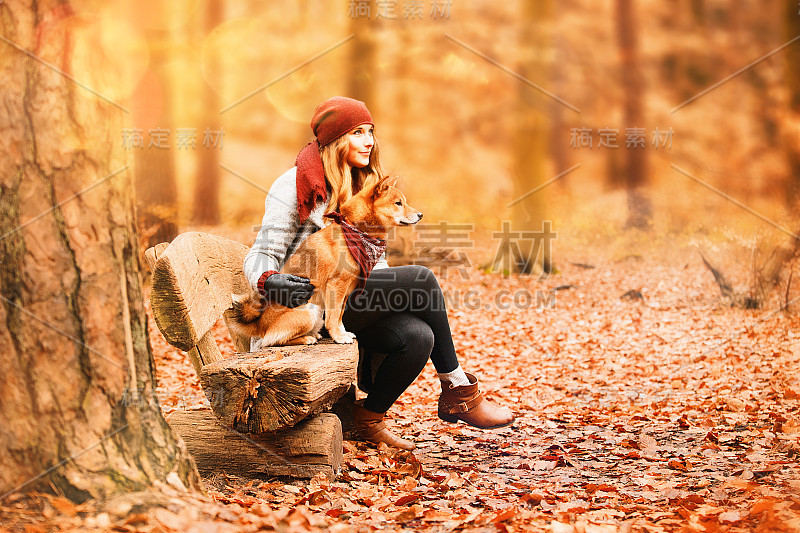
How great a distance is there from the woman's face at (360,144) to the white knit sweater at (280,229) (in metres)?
0.35

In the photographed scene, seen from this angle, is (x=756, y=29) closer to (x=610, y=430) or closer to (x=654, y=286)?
(x=654, y=286)

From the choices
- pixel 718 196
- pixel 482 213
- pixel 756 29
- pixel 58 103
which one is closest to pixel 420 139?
pixel 482 213

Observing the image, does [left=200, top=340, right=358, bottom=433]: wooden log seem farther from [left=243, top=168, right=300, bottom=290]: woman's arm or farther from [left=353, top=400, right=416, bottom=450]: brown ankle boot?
[left=353, top=400, right=416, bottom=450]: brown ankle boot

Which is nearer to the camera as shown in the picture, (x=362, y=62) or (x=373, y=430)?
(x=373, y=430)

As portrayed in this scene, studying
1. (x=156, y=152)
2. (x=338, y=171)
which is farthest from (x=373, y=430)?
(x=156, y=152)

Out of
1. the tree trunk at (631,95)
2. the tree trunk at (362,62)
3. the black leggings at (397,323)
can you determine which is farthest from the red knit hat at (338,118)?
the tree trunk at (631,95)

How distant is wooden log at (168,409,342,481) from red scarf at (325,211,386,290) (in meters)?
0.91

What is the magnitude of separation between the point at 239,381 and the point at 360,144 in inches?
65.5

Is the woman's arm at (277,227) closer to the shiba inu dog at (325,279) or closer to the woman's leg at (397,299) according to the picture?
the shiba inu dog at (325,279)

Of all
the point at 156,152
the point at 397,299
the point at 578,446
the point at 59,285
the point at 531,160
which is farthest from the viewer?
the point at 531,160

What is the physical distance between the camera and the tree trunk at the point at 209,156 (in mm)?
13125

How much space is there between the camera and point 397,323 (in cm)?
386

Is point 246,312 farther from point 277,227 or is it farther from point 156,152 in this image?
point 156,152

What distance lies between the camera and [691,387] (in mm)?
5812
